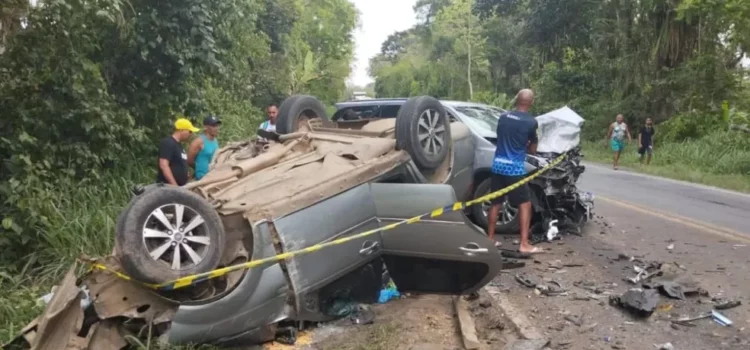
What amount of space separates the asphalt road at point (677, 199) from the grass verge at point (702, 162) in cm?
→ 70

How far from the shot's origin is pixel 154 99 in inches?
348

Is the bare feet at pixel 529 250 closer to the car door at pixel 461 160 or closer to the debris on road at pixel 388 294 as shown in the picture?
the car door at pixel 461 160

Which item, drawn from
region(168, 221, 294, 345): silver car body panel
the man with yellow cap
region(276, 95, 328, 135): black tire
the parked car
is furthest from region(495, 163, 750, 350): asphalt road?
the man with yellow cap

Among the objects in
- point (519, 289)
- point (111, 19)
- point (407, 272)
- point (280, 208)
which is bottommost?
point (519, 289)

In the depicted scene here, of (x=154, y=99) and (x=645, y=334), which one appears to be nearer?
(x=645, y=334)

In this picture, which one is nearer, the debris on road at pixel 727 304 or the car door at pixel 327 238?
the car door at pixel 327 238

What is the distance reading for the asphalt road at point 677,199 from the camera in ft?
29.6

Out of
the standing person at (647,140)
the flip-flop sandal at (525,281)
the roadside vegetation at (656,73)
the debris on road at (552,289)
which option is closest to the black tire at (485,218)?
the flip-flop sandal at (525,281)

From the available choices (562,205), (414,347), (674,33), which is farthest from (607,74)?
(414,347)

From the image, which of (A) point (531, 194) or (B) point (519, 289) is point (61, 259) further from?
(A) point (531, 194)

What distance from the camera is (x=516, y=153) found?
22.6 ft

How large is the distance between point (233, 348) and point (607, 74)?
83.0 ft

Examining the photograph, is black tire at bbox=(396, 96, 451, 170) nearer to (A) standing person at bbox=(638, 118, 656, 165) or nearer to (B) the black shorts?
(B) the black shorts

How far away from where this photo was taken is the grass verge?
14.7 meters
